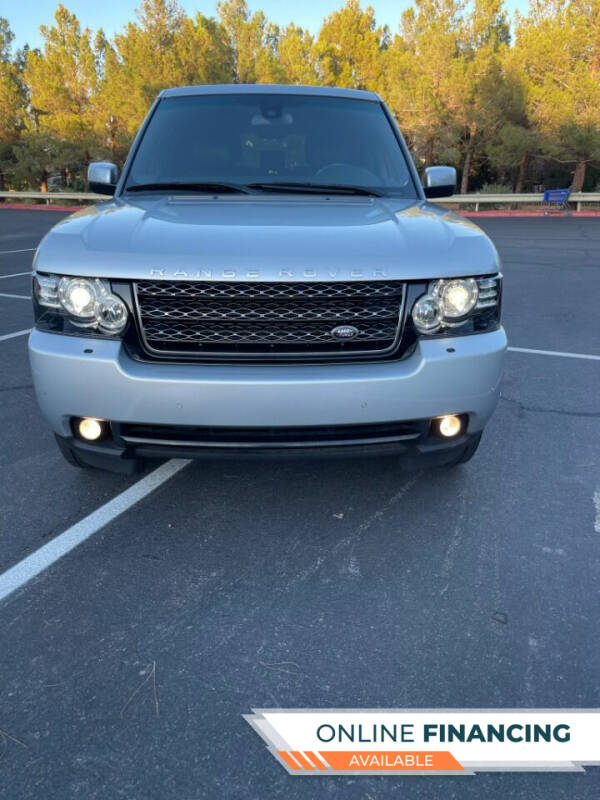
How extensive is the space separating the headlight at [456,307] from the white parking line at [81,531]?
5.04 ft

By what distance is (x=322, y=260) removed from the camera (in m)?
2.39

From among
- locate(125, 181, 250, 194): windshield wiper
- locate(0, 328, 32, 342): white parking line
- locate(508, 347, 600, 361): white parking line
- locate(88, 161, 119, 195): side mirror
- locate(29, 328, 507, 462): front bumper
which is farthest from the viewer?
locate(0, 328, 32, 342): white parking line

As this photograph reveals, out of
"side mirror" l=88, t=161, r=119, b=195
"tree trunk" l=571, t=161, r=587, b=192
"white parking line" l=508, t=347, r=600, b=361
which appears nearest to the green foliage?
"tree trunk" l=571, t=161, r=587, b=192

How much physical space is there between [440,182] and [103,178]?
6.94ft

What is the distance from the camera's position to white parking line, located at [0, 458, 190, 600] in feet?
7.93

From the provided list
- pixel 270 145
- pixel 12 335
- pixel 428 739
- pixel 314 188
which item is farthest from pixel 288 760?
pixel 12 335

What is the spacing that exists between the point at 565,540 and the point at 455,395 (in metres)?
0.83

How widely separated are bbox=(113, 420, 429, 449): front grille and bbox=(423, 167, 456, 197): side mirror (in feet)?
6.88

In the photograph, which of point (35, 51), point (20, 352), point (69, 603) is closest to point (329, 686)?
point (69, 603)

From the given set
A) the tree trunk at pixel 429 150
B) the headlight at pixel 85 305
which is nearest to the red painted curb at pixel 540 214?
the tree trunk at pixel 429 150

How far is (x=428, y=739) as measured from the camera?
1.77 metres

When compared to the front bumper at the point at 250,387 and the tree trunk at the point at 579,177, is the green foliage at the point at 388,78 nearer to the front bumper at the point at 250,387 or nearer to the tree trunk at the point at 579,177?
the tree trunk at the point at 579,177

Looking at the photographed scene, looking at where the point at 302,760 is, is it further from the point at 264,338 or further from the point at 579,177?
the point at 579,177

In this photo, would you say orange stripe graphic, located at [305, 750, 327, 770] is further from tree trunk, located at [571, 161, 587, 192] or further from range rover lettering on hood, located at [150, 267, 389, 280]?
tree trunk, located at [571, 161, 587, 192]
